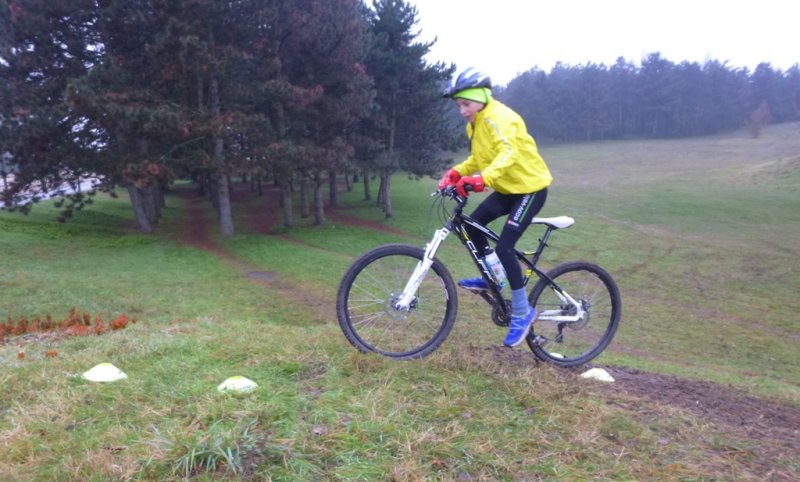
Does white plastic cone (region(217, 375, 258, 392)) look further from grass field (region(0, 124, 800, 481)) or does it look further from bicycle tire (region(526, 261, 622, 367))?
bicycle tire (region(526, 261, 622, 367))

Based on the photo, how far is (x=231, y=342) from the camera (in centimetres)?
491

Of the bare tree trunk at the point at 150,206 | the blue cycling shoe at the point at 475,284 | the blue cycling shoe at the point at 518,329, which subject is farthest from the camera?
the bare tree trunk at the point at 150,206

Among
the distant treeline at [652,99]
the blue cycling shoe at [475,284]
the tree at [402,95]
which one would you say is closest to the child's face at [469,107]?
the blue cycling shoe at [475,284]

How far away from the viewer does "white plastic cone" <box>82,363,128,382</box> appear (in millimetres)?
3777

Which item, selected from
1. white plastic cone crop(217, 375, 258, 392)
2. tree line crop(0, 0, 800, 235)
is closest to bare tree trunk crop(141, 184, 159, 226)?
tree line crop(0, 0, 800, 235)

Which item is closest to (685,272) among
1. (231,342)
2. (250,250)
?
(250,250)

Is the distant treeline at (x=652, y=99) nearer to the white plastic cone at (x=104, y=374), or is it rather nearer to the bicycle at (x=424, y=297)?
the bicycle at (x=424, y=297)

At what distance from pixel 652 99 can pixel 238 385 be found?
329 feet

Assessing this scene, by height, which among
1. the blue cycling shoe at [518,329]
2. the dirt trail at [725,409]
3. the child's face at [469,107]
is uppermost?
the child's face at [469,107]

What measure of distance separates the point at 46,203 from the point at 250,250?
Result: 18495 millimetres

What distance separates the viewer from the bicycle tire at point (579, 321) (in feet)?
16.4

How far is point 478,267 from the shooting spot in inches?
184

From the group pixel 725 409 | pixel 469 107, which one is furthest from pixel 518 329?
pixel 469 107

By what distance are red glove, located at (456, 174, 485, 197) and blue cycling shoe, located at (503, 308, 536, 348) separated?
3.69 ft
